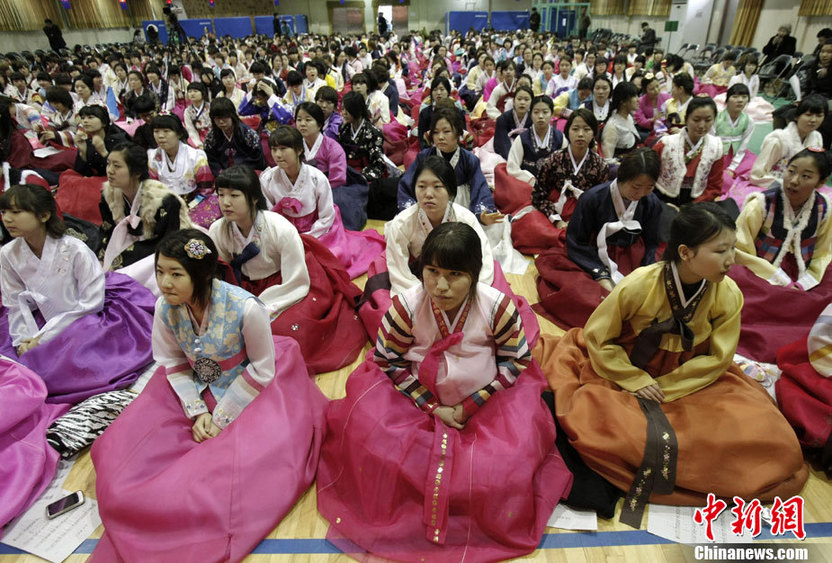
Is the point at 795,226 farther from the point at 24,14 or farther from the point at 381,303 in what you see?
the point at 24,14

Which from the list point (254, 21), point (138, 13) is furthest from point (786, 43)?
→ point (138, 13)

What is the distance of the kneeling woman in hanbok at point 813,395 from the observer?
2094 mm

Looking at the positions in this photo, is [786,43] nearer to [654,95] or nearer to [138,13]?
[654,95]

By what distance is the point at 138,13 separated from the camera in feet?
74.4

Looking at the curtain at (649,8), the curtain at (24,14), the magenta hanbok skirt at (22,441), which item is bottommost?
the magenta hanbok skirt at (22,441)

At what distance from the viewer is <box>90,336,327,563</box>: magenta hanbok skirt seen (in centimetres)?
180

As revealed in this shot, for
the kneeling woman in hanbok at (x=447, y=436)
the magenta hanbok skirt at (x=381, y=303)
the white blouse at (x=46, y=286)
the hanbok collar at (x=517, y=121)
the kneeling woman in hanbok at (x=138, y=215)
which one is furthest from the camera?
the hanbok collar at (x=517, y=121)

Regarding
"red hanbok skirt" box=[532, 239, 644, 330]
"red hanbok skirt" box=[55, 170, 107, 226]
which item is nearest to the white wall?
"red hanbok skirt" box=[55, 170, 107, 226]

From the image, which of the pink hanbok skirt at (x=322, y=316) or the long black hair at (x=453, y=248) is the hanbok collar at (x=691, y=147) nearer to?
the pink hanbok skirt at (x=322, y=316)

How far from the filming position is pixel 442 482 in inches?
71.8

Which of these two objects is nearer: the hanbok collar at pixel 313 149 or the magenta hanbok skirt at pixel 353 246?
the magenta hanbok skirt at pixel 353 246

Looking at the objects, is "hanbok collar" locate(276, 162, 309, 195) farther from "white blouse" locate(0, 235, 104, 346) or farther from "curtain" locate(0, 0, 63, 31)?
"curtain" locate(0, 0, 63, 31)

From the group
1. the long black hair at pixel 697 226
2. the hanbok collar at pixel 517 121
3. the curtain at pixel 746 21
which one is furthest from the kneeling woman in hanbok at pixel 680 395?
the curtain at pixel 746 21

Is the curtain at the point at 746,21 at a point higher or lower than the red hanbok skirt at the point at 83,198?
higher
